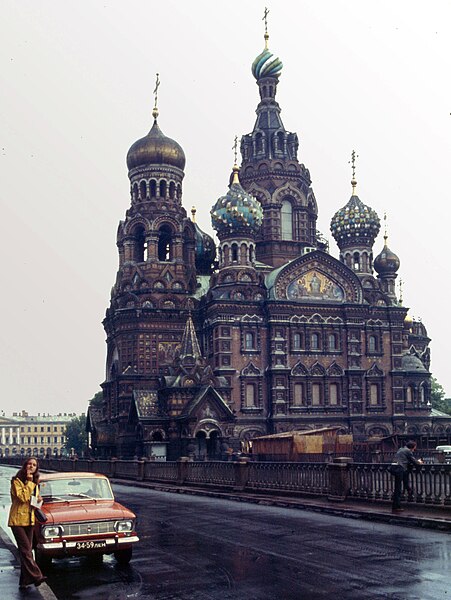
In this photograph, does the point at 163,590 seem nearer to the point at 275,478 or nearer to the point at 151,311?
the point at 275,478

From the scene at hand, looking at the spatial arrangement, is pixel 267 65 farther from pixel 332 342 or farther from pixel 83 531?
pixel 83 531

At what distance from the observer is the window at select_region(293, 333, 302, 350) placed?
59.6 metres

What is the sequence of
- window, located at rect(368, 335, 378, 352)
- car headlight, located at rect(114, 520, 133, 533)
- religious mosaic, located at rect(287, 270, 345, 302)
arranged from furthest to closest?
window, located at rect(368, 335, 378, 352) < religious mosaic, located at rect(287, 270, 345, 302) < car headlight, located at rect(114, 520, 133, 533)

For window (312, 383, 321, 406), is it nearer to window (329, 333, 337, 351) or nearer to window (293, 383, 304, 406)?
window (293, 383, 304, 406)

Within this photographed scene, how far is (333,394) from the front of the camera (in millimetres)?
60406

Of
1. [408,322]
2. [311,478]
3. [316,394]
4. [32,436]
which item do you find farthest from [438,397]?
[32,436]

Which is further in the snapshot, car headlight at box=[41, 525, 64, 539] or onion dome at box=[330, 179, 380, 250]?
onion dome at box=[330, 179, 380, 250]

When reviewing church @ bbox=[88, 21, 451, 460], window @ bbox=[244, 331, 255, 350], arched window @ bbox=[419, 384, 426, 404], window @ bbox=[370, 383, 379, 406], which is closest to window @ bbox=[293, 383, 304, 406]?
church @ bbox=[88, 21, 451, 460]

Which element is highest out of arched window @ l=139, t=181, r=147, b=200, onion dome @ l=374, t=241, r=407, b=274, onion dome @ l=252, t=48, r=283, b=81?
onion dome @ l=252, t=48, r=283, b=81

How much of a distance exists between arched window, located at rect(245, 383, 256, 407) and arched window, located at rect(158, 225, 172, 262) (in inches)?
445

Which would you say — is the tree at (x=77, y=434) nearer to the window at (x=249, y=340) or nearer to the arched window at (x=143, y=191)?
the arched window at (x=143, y=191)

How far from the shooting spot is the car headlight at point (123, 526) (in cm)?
1287

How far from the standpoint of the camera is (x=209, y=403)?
5462 cm

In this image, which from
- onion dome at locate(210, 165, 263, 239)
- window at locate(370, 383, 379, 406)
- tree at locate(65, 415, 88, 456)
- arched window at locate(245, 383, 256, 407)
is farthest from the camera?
tree at locate(65, 415, 88, 456)
